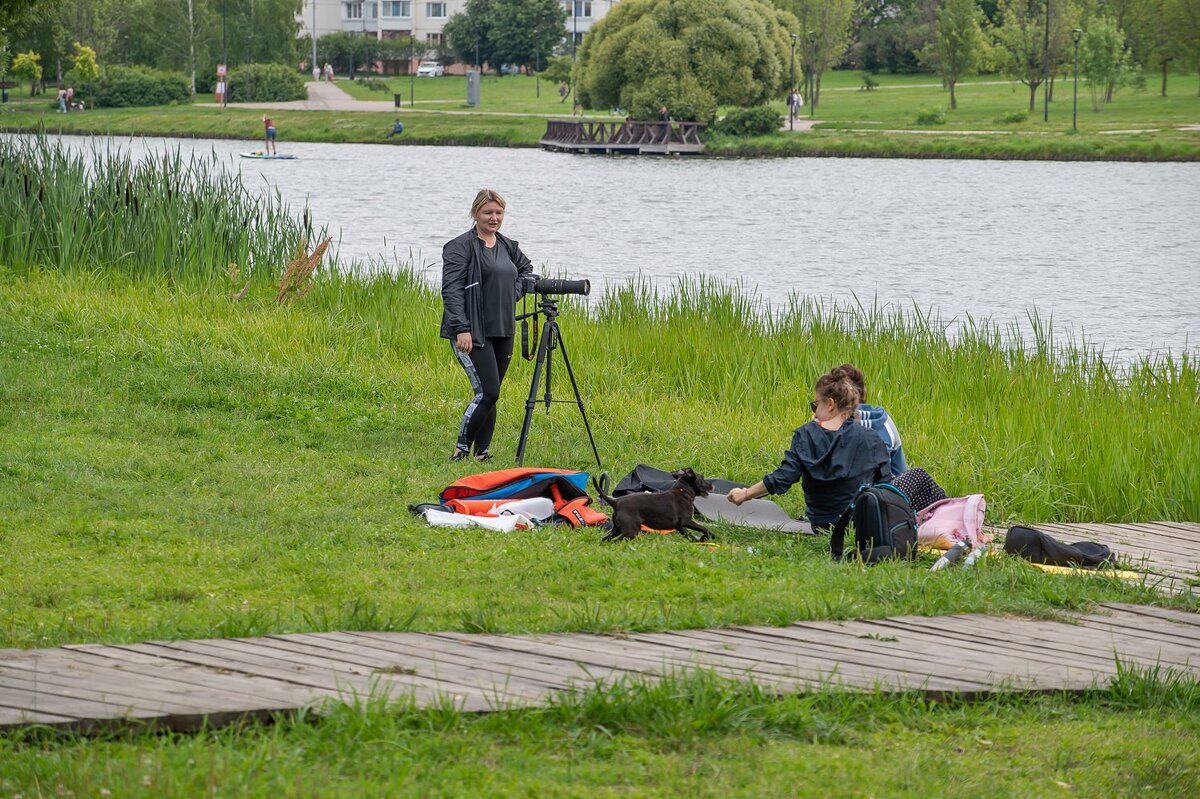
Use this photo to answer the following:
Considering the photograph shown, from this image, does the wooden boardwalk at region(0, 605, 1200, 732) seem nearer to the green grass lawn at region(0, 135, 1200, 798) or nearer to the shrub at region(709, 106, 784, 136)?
the green grass lawn at region(0, 135, 1200, 798)

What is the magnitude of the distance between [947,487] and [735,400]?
3.27 m

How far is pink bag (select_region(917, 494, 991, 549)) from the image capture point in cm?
767

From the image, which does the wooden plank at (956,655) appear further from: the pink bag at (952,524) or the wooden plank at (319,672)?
the pink bag at (952,524)

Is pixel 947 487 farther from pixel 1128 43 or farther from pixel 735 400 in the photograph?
Answer: pixel 1128 43

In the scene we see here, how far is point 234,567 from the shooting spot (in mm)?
6914

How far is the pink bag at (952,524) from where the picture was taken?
25.2ft

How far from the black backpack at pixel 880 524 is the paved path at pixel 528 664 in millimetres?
1210

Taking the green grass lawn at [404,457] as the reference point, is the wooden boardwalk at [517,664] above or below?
above

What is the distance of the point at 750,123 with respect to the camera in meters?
75.4

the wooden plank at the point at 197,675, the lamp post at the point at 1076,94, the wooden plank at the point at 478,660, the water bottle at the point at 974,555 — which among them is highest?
the lamp post at the point at 1076,94

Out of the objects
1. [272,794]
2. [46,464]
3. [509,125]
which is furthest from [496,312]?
[509,125]

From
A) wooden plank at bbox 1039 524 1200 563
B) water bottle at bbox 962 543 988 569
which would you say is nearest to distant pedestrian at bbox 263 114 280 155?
wooden plank at bbox 1039 524 1200 563

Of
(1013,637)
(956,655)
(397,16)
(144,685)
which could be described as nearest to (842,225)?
(1013,637)

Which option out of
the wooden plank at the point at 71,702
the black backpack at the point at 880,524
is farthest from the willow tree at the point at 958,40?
the wooden plank at the point at 71,702
